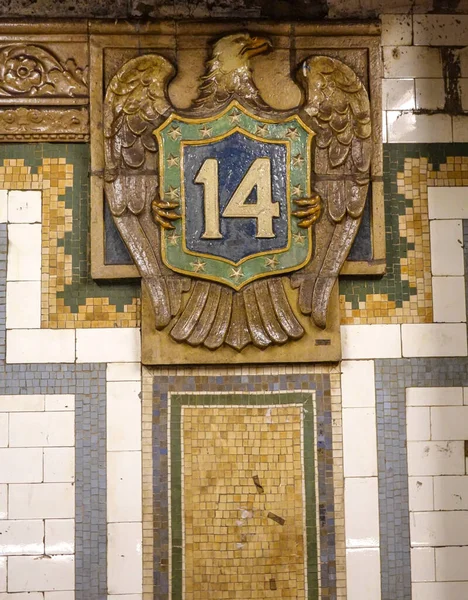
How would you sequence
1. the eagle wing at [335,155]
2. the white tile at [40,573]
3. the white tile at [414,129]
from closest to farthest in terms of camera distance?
the white tile at [40,573] → the eagle wing at [335,155] → the white tile at [414,129]

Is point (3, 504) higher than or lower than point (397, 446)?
lower

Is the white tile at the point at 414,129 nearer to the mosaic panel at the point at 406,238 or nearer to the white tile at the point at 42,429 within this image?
the mosaic panel at the point at 406,238

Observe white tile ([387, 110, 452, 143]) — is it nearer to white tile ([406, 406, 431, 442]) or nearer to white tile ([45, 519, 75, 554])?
white tile ([406, 406, 431, 442])

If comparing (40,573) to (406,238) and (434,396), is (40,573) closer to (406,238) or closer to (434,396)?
(434,396)

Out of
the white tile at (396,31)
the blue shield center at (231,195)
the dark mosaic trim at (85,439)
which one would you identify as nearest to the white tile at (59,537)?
the dark mosaic trim at (85,439)

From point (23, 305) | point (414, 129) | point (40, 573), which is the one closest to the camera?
point (40, 573)

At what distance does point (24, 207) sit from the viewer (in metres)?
3.52

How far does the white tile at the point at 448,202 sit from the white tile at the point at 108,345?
52.3 inches

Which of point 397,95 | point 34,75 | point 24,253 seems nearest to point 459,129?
point 397,95

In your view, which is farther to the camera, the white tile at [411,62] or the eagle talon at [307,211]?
the white tile at [411,62]

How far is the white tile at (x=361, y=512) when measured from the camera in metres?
3.43

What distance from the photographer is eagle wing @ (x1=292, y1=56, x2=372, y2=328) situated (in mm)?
3482

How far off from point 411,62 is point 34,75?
157cm

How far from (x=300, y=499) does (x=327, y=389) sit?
45cm
